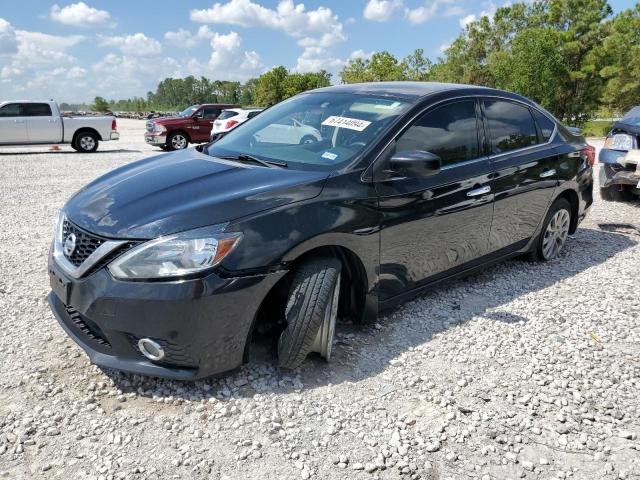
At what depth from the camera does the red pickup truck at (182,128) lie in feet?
59.1

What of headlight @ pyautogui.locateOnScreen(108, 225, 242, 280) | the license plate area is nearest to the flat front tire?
headlight @ pyautogui.locateOnScreen(108, 225, 242, 280)

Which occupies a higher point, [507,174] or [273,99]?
[273,99]

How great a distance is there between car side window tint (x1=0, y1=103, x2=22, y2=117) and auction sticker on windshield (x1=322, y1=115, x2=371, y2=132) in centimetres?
1568

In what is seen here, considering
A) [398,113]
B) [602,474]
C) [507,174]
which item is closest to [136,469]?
[602,474]

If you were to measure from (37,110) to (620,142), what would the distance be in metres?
15.8

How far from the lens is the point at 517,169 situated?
Answer: 14.3 feet

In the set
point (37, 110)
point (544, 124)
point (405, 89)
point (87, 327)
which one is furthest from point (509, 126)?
point (37, 110)

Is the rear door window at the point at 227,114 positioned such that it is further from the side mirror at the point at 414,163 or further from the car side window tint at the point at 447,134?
the side mirror at the point at 414,163

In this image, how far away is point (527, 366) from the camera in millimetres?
3238

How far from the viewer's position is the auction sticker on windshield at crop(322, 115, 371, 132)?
3.50 metres

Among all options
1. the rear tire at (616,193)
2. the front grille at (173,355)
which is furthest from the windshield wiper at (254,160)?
the rear tire at (616,193)

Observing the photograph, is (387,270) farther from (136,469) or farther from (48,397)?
(48,397)

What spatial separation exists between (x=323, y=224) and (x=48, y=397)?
1.71 m

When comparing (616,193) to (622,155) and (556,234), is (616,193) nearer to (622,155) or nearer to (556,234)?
(622,155)
